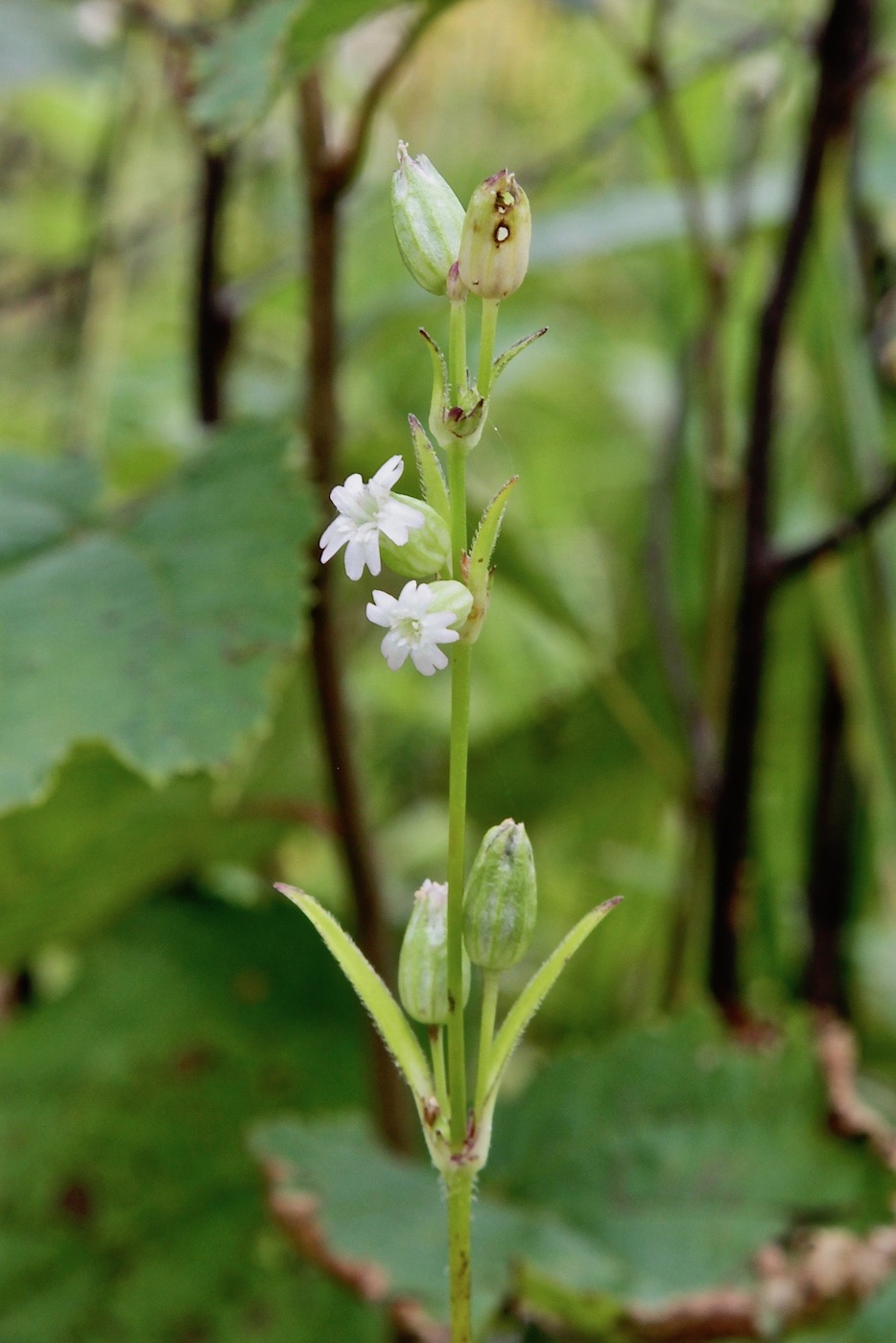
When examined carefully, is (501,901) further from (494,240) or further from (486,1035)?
(494,240)

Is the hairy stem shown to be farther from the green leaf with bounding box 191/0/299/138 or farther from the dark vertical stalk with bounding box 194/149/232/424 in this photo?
the dark vertical stalk with bounding box 194/149/232/424

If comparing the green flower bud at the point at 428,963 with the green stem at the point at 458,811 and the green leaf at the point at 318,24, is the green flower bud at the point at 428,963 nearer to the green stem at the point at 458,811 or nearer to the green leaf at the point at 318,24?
the green stem at the point at 458,811

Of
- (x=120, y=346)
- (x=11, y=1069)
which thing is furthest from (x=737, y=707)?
(x=120, y=346)

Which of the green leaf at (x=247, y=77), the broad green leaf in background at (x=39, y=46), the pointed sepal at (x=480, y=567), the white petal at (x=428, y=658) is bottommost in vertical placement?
the white petal at (x=428, y=658)

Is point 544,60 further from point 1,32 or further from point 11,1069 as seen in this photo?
point 11,1069

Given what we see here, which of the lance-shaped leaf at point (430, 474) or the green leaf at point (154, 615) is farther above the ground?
the green leaf at point (154, 615)

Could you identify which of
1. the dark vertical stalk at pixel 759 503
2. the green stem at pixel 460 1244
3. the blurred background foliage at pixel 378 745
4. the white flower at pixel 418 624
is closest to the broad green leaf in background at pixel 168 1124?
the blurred background foliage at pixel 378 745
